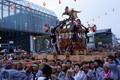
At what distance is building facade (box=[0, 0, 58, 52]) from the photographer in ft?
107

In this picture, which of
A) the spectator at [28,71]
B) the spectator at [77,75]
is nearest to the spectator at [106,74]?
the spectator at [77,75]

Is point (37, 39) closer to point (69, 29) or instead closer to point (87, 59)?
point (69, 29)

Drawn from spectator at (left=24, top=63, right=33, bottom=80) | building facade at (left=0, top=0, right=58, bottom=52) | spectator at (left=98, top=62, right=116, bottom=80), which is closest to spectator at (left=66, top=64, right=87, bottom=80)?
spectator at (left=98, top=62, right=116, bottom=80)

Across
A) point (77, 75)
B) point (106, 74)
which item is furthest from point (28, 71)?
point (106, 74)

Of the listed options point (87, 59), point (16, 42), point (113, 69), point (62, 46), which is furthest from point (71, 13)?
point (16, 42)

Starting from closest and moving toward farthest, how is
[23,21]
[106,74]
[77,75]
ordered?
[77,75] → [106,74] → [23,21]

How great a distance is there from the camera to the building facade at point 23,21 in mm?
32750

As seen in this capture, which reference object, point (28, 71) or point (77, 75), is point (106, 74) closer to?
point (77, 75)

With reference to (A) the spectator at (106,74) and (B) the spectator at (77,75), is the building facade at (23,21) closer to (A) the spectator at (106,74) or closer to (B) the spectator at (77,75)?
(B) the spectator at (77,75)

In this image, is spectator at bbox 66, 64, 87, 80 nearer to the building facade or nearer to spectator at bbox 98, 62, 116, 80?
spectator at bbox 98, 62, 116, 80

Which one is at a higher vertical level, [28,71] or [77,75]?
[28,71]

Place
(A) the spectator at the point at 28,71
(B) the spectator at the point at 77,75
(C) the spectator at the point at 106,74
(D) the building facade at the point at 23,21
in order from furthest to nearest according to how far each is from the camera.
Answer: (D) the building facade at the point at 23,21 → (A) the spectator at the point at 28,71 → (C) the spectator at the point at 106,74 → (B) the spectator at the point at 77,75

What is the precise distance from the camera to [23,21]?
3769 centimetres

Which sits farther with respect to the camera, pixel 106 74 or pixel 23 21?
pixel 23 21
